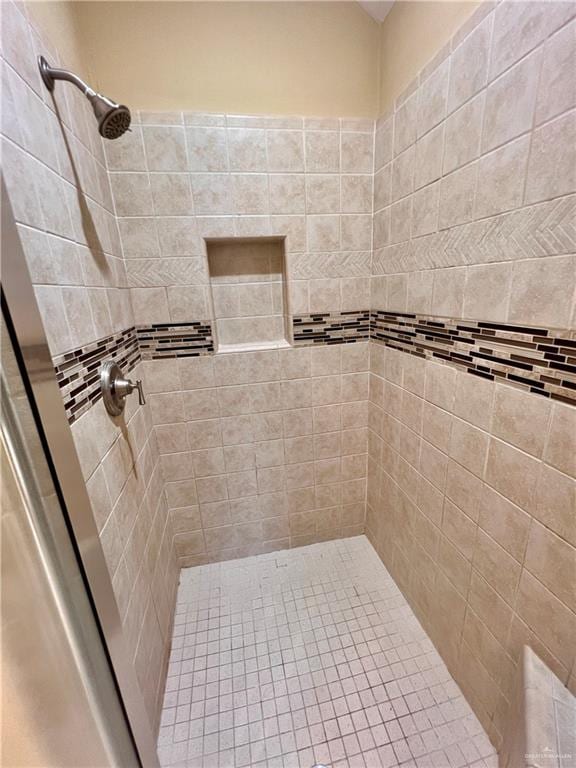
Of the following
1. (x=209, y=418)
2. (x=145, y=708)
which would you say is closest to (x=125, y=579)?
(x=145, y=708)

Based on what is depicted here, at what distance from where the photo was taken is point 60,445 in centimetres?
59

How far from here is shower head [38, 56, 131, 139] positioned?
28.8 inches

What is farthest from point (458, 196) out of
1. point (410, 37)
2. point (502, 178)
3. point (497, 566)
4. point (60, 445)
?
point (60, 445)

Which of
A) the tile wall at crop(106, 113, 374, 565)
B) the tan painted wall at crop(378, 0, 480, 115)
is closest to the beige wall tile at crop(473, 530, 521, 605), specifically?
the tile wall at crop(106, 113, 374, 565)

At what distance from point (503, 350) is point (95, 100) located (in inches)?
46.5

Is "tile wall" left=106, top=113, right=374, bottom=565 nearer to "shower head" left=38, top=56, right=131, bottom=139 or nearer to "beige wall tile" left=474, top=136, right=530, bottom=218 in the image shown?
"shower head" left=38, top=56, right=131, bottom=139

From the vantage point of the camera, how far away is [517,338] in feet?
2.52

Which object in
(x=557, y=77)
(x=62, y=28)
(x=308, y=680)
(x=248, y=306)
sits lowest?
(x=308, y=680)

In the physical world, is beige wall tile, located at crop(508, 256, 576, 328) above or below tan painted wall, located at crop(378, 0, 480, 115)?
below

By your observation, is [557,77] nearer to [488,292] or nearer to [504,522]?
[488,292]

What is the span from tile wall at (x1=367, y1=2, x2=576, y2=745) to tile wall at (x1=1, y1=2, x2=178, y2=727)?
106cm

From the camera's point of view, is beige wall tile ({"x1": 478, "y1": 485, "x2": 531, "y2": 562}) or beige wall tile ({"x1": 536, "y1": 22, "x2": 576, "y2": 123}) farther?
beige wall tile ({"x1": 478, "y1": 485, "x2": 531, "y2": 562})

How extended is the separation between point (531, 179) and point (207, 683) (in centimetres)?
185

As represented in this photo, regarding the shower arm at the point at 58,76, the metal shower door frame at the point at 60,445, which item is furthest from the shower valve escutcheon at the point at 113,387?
the shower arm at the point at 58,76
